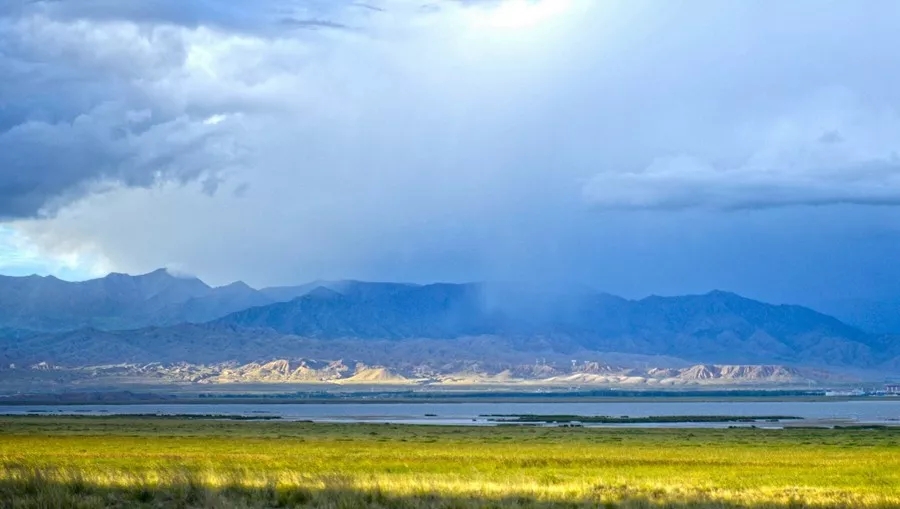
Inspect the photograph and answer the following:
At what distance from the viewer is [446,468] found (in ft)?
126

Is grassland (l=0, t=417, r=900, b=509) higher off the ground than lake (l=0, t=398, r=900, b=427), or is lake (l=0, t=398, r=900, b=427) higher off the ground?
grassland (l=0, t=417, r=900, b=509)

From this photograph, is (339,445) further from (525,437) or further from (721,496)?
(721,496)

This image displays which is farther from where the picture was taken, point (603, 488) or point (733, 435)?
point (733, 435)

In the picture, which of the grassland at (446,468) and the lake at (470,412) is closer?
the grassland at (446,468)

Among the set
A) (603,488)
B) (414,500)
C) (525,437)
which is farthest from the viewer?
(525,437)

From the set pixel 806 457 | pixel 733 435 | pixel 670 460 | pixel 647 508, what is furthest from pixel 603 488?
pixel 733 435

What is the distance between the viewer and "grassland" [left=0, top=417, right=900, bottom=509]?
21766 millimetres

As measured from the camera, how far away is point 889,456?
151 ft

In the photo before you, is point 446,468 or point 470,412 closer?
point 446,468

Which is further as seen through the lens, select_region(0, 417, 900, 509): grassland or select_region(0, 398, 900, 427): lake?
select_region(0, 398, 900, 427): lake

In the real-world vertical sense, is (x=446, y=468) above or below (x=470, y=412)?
above

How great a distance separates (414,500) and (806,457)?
29.3m

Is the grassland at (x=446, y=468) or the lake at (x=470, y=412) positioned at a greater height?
the grassland at (x=446, y=468)

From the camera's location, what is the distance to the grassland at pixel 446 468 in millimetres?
21766
